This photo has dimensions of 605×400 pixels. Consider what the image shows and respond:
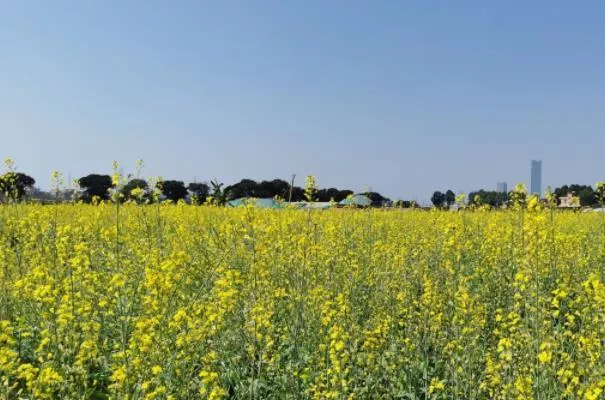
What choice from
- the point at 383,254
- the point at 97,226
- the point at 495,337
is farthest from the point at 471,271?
the point at 97,226

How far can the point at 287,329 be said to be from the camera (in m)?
3.50

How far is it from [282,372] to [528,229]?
165 centimetres

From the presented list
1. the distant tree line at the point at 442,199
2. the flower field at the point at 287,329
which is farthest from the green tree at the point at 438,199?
the flower field at the point at 287,329

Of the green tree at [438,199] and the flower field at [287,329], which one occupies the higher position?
the green tree at [438,199]

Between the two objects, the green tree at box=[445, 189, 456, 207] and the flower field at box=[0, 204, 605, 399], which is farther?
the green tree at box=[445, 189, 456, 207]

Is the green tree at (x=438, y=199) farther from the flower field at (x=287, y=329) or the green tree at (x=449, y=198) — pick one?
the flower field at (x=287, y=329)

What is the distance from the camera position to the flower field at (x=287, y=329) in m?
2.49

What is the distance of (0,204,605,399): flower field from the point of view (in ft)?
8.18

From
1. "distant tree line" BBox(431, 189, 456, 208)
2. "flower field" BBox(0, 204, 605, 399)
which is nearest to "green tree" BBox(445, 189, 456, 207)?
"distant tree line" BBox(431, 189, 456, 208)

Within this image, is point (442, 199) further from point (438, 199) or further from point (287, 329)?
point (287, 329)

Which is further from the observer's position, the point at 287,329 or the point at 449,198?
the point at 449,198

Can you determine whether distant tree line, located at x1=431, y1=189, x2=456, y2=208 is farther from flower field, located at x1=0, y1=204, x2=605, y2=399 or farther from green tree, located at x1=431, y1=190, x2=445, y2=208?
flower field, located at x1=0, y1=204, x2=605, y2=399

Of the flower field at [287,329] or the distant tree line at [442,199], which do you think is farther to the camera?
the distant tree line at [442,199]

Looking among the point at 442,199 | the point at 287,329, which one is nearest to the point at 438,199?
the point at 442,199
